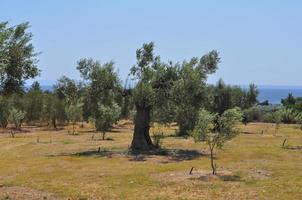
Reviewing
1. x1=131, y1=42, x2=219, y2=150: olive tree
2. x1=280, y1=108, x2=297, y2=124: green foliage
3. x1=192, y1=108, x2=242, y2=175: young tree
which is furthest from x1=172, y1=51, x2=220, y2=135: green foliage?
x1=280, y1=108, x2=297, y2=124: green foliage

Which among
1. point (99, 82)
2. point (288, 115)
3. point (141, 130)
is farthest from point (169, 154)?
point (288, 115)

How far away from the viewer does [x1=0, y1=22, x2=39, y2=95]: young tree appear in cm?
2639

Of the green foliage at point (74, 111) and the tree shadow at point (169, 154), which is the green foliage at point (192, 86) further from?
the green foliage at point (74, 111)

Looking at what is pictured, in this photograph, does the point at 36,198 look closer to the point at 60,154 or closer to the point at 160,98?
the point at 60,154

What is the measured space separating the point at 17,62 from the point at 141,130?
75.3 ft

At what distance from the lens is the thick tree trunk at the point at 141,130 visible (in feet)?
159

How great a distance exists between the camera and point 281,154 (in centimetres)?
4697

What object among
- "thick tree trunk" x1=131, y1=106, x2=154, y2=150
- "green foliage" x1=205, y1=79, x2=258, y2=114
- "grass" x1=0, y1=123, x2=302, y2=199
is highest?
"green foliage" x1=205, y1=79, x2=258, y2=114

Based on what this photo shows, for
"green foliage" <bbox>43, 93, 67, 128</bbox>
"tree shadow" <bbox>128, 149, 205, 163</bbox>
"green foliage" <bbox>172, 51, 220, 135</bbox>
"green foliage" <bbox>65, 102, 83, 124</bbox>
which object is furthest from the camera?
"green foliage" <bbox>43, 93, 67, 128</bbox>

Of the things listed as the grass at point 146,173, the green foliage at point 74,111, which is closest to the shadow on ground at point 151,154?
the grass at point 146,173

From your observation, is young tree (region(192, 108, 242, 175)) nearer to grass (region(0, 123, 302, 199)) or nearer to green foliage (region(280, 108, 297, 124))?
grass (region(0, 123, 302, 199))

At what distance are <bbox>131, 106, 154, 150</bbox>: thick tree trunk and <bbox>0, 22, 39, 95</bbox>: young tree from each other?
2115 centimetres

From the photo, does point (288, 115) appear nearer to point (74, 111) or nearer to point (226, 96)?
point (226, 96)

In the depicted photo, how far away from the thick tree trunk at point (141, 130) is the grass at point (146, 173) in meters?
1.42
